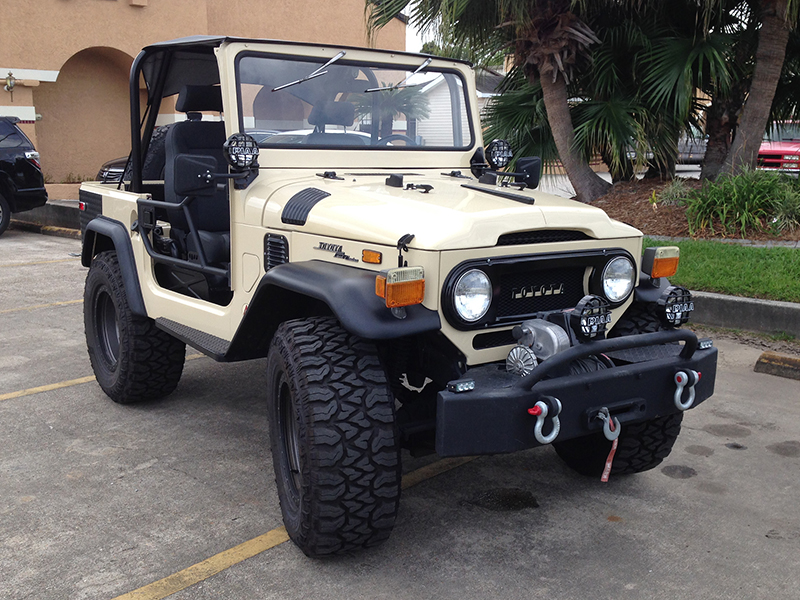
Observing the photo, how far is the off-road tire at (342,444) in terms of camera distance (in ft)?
9.54

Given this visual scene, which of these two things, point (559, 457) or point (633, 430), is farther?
→ point (559, 457)

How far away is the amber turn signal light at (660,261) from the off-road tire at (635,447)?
2.15ft

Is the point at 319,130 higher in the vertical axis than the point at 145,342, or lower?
higher

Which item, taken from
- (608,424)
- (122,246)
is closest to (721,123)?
(122,246)

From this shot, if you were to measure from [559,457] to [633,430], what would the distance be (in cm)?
57

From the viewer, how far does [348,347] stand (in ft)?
10.1

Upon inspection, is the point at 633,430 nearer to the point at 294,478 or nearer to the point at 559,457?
the point at 559,457

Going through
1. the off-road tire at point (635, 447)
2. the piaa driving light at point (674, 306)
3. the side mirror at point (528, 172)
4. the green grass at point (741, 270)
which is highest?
the side mirror at point (528, 172)

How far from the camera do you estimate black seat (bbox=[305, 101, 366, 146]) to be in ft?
13.7

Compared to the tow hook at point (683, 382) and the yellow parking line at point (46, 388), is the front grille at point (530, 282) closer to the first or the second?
the tow hook at point (683, 382)

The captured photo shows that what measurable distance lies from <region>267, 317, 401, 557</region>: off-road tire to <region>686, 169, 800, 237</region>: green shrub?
6303mm

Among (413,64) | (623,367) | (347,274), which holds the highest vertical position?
(413,64)

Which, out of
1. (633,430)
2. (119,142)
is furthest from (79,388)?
(119,142)

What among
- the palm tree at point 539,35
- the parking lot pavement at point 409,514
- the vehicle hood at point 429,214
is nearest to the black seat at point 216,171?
the vehicle hood at point 429,214
